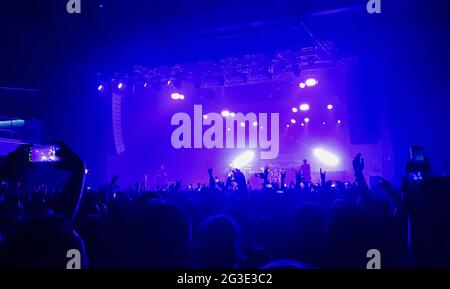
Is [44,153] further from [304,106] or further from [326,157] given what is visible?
[326,157]

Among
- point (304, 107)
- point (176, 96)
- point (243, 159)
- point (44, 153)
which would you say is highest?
point (176, 96)

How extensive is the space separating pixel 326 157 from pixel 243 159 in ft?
11.8

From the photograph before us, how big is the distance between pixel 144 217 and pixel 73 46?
222cm

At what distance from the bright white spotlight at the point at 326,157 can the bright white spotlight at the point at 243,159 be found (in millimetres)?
2744

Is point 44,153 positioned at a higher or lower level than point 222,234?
higher

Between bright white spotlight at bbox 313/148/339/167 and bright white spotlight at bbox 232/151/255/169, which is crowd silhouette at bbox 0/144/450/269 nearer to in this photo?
bright white spotlight at bbox 313/148/339/167

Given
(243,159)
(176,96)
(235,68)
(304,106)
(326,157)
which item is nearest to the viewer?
(235,68)

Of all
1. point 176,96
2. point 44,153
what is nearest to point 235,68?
point 176,96

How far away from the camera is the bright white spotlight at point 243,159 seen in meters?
15.1

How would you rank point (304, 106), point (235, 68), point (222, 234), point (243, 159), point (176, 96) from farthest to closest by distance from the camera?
point (243, 159)
point (304, 106)
point (176, 96)
point (235, 68)
point (222, 234)

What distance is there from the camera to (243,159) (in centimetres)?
1574

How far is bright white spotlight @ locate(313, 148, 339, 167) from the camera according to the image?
1411cm

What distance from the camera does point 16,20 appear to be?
9.54ft

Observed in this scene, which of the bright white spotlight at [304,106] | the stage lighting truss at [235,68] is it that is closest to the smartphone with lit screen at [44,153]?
the stage lighting truss at [235,68]
